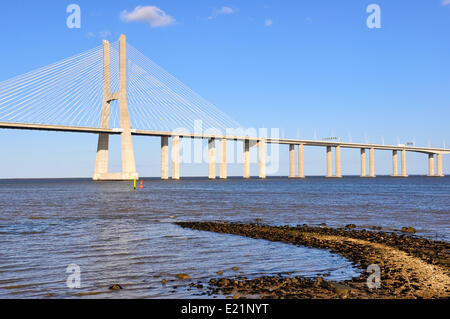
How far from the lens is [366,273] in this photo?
9.57 meters

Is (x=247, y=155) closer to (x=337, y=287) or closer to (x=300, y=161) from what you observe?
(x=300, y=161)

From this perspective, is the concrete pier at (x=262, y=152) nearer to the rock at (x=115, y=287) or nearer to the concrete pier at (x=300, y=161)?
the concrete pier at (x=300, y=161)

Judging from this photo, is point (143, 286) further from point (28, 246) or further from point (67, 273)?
point (28, 246)

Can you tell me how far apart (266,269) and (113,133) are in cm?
8031

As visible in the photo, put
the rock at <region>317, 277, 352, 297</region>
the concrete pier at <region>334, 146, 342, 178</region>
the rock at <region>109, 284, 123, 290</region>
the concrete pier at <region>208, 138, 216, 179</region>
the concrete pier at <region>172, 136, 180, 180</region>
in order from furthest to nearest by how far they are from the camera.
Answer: the concrete pier at <region>334, 146, 342, 178</region>
the concrete pier at <region>208, 138, 216, 179</region>
the concrete pier at <region>172, 136, 180, 180</region>
the rock at <region>109, 284, 123, 290</region>
the rock at <region>317, 277, 352, 297</region>

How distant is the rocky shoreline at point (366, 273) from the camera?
7945mm

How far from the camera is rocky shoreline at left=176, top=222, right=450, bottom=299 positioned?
26.1 ft

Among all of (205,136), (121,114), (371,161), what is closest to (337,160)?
(371,161)

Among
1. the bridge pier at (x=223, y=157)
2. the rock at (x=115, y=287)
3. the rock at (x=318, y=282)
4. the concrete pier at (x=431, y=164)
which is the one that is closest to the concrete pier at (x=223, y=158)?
the bridge pier at (x=223, y=157)

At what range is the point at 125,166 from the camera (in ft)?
288

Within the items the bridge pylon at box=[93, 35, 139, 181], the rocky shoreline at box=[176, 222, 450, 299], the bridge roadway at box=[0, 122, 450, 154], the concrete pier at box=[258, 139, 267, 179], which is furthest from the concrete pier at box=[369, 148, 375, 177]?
the rocky shoreline at box=[176, 222, 450, 299]

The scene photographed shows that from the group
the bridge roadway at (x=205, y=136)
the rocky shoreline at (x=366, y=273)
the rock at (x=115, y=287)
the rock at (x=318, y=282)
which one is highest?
the bridge roadway at (x=205, y=136)

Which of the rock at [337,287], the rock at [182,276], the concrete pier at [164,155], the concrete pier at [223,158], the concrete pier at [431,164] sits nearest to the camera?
the rock at [337,287]

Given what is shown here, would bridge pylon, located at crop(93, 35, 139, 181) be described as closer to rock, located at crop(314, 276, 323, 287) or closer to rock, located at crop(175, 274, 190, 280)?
rock, located at crop(175, 274, 190, 280)
